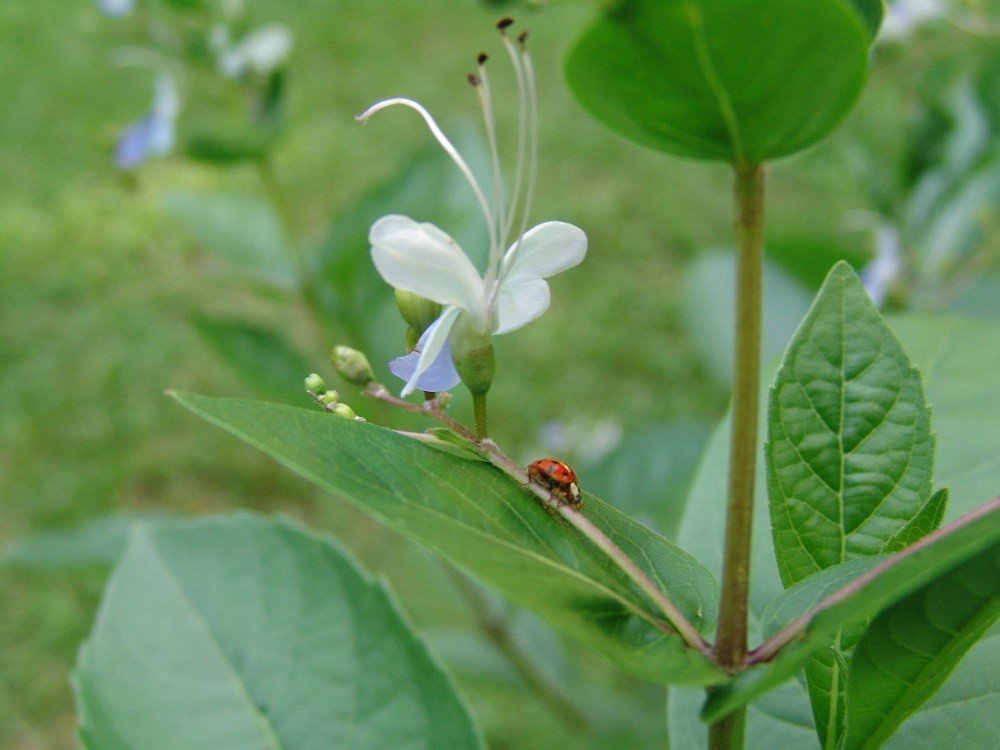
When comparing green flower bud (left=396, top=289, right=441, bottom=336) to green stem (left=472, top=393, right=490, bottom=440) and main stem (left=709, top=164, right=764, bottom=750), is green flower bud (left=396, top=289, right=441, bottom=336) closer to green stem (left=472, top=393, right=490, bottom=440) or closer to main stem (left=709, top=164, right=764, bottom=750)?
green stem (left=472, top=393, right=490, bottom=440)

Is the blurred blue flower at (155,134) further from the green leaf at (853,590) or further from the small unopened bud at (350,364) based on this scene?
the green leaf at (853,590)

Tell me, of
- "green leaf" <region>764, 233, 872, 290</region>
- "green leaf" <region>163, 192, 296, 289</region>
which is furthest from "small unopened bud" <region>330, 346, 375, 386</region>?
"green leaf" <region>163, 192, 296, 289</region>

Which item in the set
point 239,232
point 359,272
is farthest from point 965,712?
point 239,232

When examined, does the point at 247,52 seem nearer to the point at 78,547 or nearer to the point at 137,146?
the point at 137,146

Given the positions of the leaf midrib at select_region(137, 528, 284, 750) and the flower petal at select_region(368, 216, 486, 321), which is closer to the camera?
the flower petal at select_region(368, 216, 486, 321)

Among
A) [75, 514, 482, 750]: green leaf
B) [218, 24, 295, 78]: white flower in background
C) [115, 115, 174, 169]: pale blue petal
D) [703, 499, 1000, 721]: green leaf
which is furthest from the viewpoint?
[115, 115, 174, 169]: pale blue petal

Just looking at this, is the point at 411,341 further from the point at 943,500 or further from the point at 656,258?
the point at 656,258

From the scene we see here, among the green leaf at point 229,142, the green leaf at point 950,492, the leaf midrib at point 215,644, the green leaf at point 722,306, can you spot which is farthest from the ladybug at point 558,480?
the green leaf at point 229,142
